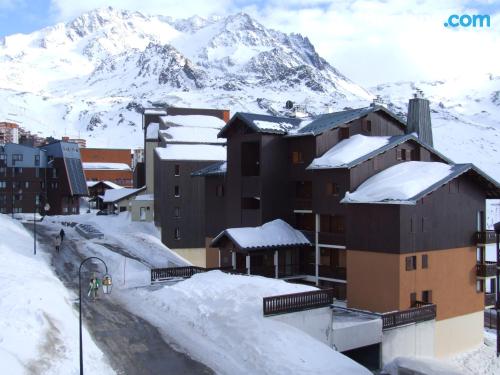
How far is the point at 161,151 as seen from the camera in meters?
66.6

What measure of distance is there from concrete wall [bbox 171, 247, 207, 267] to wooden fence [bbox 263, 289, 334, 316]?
117 ft

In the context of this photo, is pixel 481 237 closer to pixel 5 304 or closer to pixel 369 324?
pixel 369 324

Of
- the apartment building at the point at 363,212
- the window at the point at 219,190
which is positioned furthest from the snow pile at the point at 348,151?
the window at the point at 219,190

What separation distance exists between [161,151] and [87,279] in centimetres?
2799

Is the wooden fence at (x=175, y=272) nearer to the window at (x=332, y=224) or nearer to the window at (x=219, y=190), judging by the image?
the window at (x=332, y=224)

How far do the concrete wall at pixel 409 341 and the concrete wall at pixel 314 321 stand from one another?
13.4 feet

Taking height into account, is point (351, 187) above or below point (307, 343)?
above

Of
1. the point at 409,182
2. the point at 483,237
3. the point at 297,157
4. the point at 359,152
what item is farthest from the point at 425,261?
the point at 297,157

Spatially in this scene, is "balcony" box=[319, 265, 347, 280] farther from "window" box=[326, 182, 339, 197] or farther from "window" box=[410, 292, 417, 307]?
"window" box=[410, 292, 417, 307]

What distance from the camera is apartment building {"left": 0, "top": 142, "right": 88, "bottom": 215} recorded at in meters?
102

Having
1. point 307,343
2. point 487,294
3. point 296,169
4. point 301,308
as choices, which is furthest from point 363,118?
point 307,343

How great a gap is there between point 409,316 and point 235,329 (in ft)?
40.7

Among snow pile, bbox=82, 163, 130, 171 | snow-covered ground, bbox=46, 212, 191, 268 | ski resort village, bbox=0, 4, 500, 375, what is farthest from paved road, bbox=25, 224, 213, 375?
snow pile, bbox=82, 163, 130, 171

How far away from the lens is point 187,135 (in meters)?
72.8
